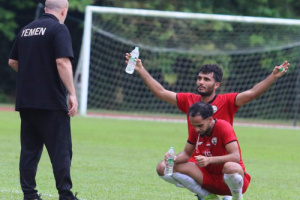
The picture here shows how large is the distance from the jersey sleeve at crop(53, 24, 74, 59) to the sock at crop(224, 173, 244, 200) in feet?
6.36

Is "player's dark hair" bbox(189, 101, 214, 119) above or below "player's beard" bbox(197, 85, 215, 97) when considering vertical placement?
below

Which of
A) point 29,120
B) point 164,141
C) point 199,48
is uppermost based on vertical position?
point 199,48

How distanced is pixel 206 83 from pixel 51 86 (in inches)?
66.6

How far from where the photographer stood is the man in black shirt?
6340 mm

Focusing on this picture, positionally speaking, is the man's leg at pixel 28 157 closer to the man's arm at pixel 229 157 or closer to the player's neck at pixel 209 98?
the man's arm at pixel 229 157

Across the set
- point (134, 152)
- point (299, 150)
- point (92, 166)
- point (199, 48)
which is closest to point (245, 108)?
point (199, 48)

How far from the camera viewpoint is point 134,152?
12297mm

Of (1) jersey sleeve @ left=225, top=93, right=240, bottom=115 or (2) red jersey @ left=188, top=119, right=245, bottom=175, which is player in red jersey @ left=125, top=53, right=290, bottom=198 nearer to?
(1) jersey sleeve @ left=225, top=93, right=240, bottom=115

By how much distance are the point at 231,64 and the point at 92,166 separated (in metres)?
14.3

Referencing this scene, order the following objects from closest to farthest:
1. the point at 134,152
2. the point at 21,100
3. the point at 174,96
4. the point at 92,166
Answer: the point at 21,100 → the point at 174,96 → the point at 92,166 → the point at 134,152

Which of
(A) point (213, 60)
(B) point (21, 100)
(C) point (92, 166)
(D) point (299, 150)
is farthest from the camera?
(A) point (213, 60)

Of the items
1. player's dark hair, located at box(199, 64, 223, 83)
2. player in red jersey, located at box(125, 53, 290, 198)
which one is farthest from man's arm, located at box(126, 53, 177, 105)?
player's dark hair, located at box(199, 64, 223, 83)

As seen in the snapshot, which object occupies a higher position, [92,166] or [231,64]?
[231,64]

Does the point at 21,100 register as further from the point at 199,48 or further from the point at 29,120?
→ the point at 199,48
